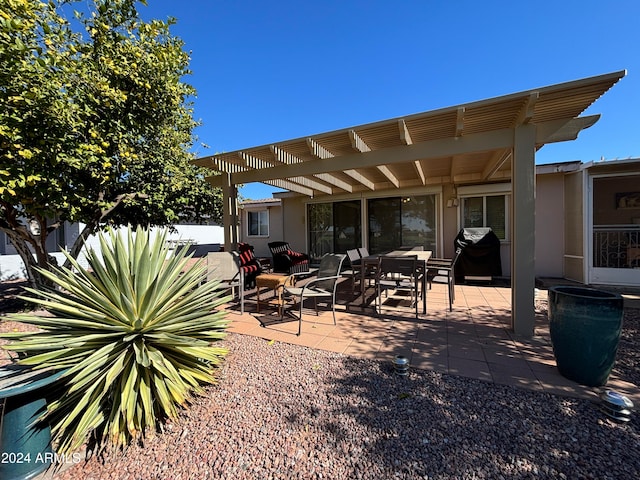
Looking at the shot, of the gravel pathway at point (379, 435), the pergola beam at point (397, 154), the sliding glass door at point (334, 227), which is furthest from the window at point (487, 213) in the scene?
the gravel pathway at point (379, 435)

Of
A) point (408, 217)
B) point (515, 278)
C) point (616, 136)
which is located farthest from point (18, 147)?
point (616, 136)

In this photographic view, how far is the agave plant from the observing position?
1.80m

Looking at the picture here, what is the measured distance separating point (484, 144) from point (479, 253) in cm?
383

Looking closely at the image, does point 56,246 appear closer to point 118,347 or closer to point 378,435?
point 118,347

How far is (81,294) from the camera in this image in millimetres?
2148

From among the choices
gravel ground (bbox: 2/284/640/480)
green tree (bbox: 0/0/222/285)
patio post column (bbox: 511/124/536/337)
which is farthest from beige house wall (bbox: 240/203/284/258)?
gravel ground (bbox: 2/284/640/480)

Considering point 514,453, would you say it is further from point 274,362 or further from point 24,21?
point 24,21

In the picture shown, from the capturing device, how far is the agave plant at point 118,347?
1800 millimetres

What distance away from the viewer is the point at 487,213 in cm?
734

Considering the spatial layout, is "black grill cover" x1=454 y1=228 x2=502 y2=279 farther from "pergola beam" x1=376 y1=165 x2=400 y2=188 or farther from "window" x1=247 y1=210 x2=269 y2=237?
"window" x1=247 y1=210 x2=269 y2=237

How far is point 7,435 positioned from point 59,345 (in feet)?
1.77

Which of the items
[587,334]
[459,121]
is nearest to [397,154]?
[459,121]

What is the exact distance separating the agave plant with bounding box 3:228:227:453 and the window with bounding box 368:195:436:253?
688 cm

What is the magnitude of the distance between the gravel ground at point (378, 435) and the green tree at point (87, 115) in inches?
145
